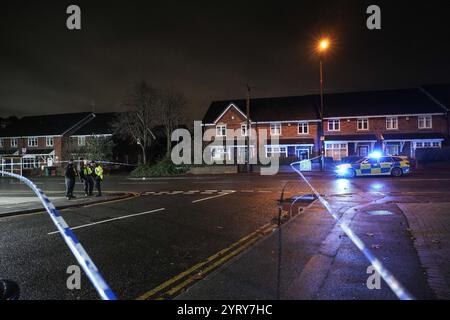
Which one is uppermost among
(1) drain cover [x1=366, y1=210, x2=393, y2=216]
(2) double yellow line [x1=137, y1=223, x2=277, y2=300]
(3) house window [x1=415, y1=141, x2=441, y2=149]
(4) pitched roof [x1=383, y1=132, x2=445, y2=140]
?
(4) pitched roof [x1=383, y1=132, x2=445, y2=140]

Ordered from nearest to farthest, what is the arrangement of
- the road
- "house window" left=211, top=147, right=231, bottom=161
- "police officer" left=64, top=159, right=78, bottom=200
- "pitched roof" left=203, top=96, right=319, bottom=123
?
1. the road
2. "police officer" left=64, top=159, right=78, bottom=200
3. "pitched roof" left=203, top=96, right=319, bottom=123
4. "house window" left=211, top=147, right=231, bottom=161

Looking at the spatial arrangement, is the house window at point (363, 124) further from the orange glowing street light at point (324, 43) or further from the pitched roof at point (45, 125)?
the pitched roof at point (45, 125)

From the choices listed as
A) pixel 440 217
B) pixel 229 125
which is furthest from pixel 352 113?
pixel 440 217

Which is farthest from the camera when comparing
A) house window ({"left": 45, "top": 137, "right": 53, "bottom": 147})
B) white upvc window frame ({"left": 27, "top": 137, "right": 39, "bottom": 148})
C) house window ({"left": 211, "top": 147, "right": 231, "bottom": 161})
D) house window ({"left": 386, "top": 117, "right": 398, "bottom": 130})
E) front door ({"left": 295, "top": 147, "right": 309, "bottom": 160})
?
white upvc window frame ({"left": 27, "top": 137, "right": 39, "bottom": 148})

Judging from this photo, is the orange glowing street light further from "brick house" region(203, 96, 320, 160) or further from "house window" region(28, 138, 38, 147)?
"house window" region(28, 138, 38, 147)

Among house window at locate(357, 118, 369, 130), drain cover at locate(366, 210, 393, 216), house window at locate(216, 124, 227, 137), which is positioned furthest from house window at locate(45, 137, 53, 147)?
drain cover at locate(366, 210, 393, 216)

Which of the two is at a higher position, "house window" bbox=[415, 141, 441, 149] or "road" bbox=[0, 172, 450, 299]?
"house window" bbox=[415, 141, 441, 149]

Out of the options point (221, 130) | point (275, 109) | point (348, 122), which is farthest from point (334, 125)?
point (221, 130)

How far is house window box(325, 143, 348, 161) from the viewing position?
42562mm

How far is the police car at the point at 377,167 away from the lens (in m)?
23.0

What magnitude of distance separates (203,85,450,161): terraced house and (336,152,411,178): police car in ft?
51.4

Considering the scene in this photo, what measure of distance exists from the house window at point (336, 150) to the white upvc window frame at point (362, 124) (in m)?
2.94
